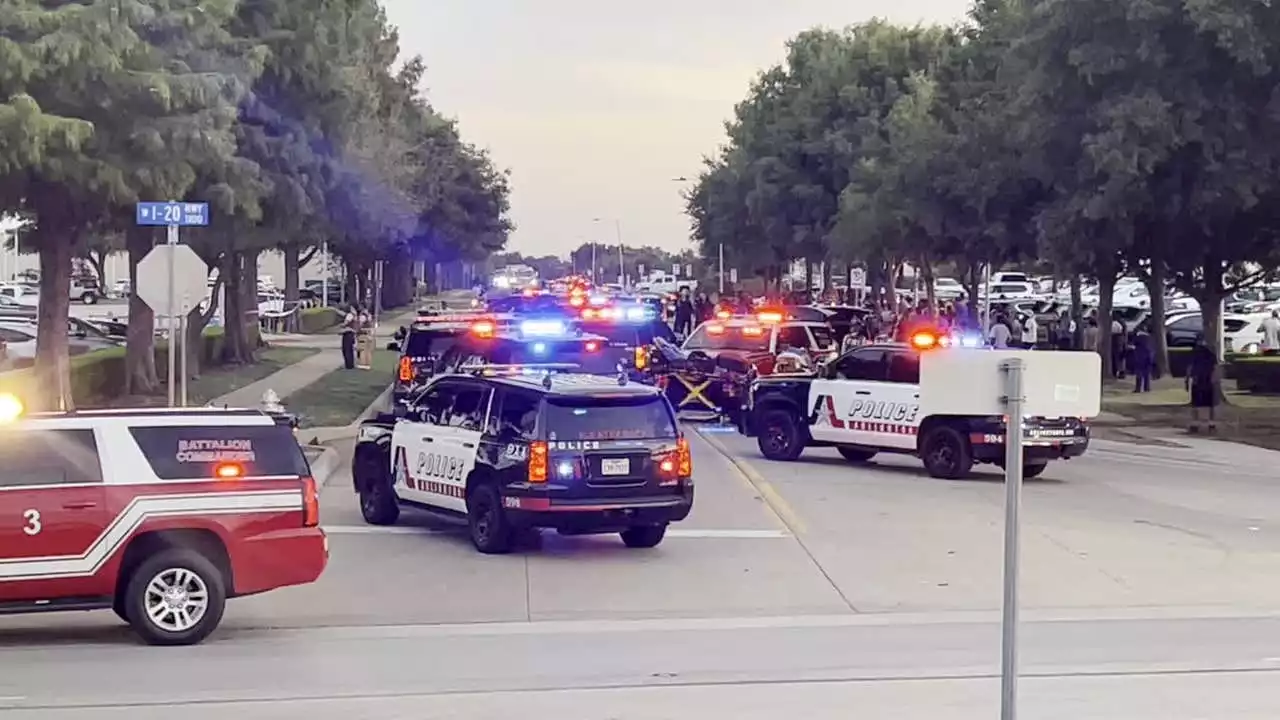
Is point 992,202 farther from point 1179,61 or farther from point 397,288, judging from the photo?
point 397,288

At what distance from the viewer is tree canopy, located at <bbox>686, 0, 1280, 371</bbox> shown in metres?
28.6

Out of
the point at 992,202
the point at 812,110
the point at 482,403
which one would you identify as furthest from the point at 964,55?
the point at 482,403

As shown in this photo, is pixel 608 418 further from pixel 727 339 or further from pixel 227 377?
pixel 227 377

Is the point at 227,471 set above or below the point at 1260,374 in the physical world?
above

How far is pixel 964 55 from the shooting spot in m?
46.2

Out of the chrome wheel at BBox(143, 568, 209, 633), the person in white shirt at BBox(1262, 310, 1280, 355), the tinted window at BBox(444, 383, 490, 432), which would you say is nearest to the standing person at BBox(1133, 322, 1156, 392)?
the person in white shirt at BBox(1262, 310, 1280, 355)

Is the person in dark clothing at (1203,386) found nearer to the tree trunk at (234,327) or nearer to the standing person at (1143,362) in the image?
the standing person at (1143,362)

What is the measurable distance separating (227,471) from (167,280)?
8.79 m

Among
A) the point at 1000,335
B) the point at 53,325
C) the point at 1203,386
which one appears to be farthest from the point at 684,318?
the point at 53,325

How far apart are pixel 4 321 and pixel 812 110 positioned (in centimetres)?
2867

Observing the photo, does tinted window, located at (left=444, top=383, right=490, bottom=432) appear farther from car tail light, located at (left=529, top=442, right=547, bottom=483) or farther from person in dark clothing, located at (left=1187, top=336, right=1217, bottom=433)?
person in dark clothing, located at (left=1187, top=336, right=1217, bottom=433)

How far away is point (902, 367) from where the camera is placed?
2338 cm

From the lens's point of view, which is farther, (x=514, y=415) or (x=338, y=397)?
(x=338, y=397)

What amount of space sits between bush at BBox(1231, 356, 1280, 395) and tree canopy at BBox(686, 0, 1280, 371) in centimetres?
206
